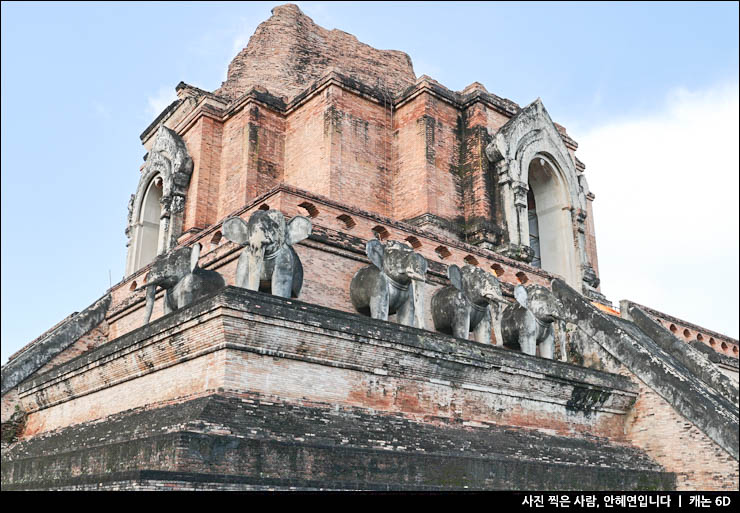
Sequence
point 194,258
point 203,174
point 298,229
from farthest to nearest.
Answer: point 203,174
point 194,258
point 298,229

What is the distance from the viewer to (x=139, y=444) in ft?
24.6

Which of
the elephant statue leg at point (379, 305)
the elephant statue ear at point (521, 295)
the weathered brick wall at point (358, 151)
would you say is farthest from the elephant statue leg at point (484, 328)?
the weathered brick wall at point (358, 151)

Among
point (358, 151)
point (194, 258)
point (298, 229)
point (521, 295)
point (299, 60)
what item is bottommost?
point (521, 295)

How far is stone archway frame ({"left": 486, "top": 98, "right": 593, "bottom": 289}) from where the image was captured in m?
16.5

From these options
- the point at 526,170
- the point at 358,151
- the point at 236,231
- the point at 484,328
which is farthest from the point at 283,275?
the point at 526,170

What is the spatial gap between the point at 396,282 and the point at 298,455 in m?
3.88

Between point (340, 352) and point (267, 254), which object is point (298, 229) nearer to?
point (267, 254)

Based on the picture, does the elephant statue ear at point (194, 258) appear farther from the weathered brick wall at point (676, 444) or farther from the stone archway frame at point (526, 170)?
the stone archway frame at point (526, 170)

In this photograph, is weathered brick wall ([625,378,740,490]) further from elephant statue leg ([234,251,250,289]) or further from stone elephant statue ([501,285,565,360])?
elephant statue leg ([234,251,250,289])

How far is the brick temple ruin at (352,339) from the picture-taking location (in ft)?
26.6

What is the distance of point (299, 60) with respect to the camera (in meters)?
20.2

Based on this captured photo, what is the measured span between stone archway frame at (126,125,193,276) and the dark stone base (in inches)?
294

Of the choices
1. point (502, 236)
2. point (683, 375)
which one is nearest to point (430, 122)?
point (502, 236)
